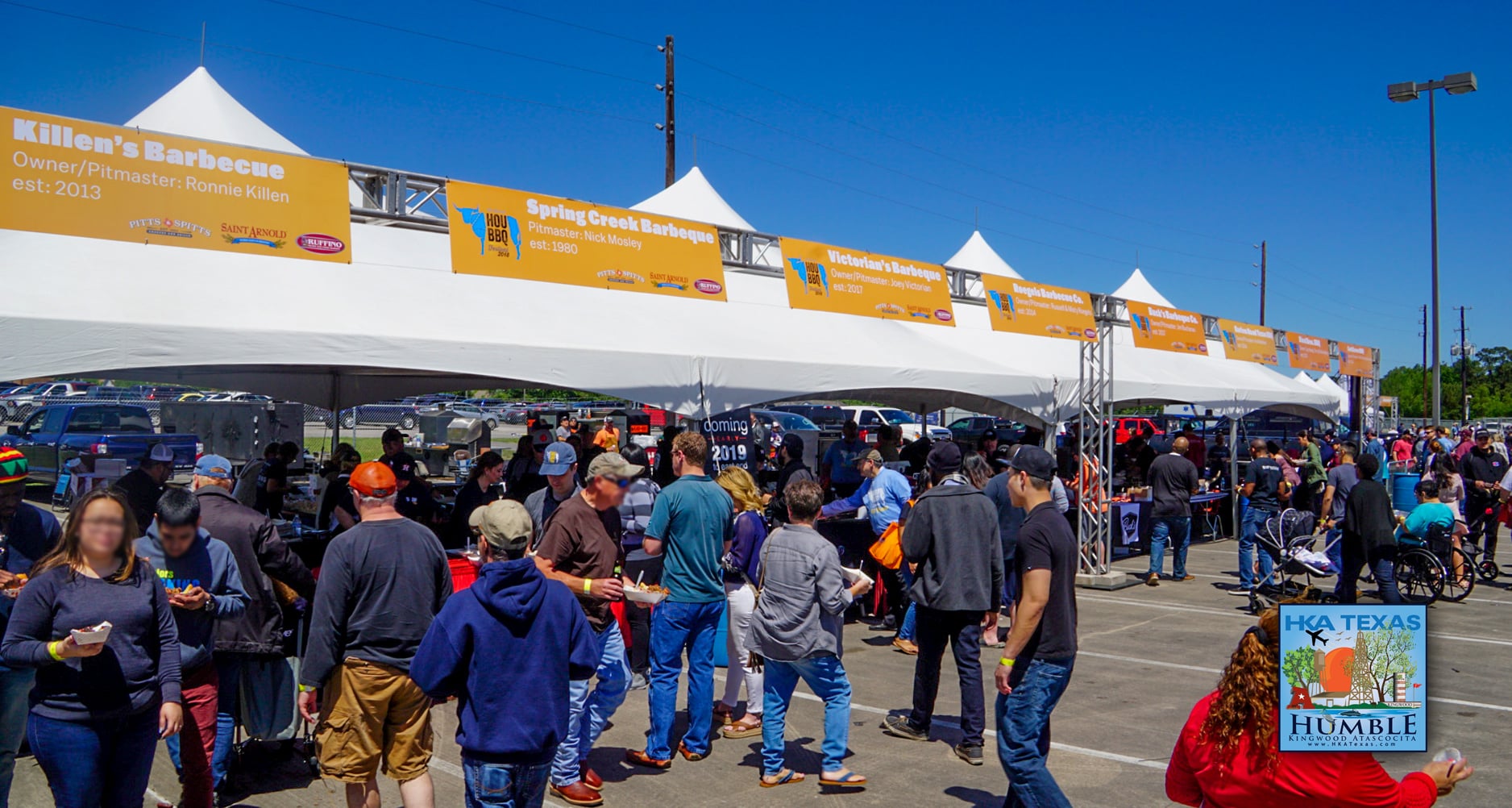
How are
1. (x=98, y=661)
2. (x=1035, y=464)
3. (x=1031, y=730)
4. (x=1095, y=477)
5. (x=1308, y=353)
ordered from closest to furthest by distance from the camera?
(x=98, y=661) → (x=1031, y=730) → (x=1035, y=464) → (x=1095, y=477) → (x=1308, y=353)

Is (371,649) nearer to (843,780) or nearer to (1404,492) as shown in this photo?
(843,780)

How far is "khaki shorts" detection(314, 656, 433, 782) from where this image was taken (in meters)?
3.73

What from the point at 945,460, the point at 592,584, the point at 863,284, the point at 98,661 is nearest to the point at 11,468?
the point at 98,661

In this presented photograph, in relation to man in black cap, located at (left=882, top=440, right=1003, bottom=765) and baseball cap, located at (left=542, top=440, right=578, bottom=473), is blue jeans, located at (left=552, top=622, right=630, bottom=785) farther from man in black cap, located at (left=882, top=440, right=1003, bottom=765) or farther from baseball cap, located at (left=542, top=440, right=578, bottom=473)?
man in black cap, located at (left=882, top=440, right=1003, bottom=765)

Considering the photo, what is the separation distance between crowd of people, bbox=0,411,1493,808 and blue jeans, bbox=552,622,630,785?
0.02 meters

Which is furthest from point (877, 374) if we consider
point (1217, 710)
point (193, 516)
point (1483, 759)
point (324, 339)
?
point (1217, 710)

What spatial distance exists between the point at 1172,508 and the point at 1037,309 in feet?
13.6

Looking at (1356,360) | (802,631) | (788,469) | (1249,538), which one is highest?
(1356,360)

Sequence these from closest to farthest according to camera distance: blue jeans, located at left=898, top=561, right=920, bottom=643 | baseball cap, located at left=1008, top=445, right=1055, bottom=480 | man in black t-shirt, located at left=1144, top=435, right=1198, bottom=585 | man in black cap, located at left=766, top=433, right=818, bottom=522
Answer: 1. baseball cap, located at left=1008, top=445, right=1055, bottom=480
2. blue jeans, located at left=898, top=561, right=920, bottom=643
3. man in black cap, located at left=766, top=433, right=818, bottom=522
4. man in black t-shirt, located at left=1144, top=435, right=1198, bottom=585

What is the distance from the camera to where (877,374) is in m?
11.2

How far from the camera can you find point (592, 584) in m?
4.74

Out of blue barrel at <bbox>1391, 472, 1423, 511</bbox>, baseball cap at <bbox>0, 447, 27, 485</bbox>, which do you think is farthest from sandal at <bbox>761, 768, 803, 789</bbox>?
blue barrel at <bbox>1391, 472, 1423, 511</bbox>

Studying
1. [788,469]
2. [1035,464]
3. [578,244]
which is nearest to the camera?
[1035,464]

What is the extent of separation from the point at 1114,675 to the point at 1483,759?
234cm
